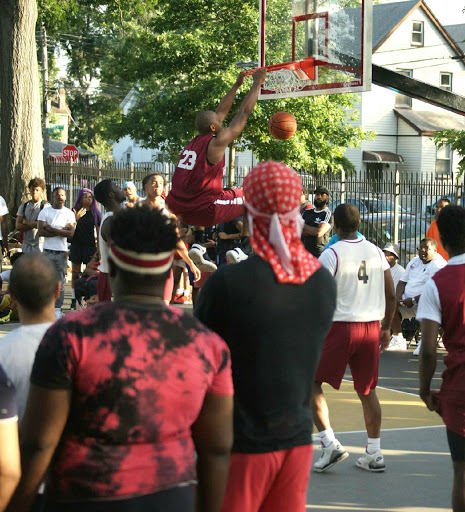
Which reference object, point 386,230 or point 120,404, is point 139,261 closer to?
point 120,404

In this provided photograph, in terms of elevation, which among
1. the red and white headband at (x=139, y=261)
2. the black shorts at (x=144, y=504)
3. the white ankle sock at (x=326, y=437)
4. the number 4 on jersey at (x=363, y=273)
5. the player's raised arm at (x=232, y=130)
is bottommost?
the white ankle sock at (x=326, y=437)

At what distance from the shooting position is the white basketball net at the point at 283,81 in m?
10.9

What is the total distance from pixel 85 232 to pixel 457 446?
410 inches

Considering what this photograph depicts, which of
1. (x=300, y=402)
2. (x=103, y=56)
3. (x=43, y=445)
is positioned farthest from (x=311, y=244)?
(x=103, y=56)

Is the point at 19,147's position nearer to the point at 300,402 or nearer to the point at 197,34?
the point at 197,34

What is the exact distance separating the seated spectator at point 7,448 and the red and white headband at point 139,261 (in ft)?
1.85

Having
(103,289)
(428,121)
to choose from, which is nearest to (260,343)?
(103,289)

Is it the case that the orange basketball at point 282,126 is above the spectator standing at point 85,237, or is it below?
above

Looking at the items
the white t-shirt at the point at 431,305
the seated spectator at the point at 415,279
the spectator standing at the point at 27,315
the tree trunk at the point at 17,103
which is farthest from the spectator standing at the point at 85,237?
the spectator standing at the point at 27,315

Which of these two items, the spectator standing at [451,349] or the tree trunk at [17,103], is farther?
the tree trunk at [17,103]

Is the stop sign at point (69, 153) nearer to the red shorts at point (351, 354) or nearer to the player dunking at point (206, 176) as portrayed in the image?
the player dunking at point (206, 176)

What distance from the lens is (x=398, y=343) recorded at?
42.0 ft

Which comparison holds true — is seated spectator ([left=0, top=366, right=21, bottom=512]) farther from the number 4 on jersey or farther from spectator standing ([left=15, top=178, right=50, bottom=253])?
spectator standing ([left=15, top=178, right=50, bottom=253])

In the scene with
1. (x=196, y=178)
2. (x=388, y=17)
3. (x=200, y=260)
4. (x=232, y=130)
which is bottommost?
(x=200, y=260)
